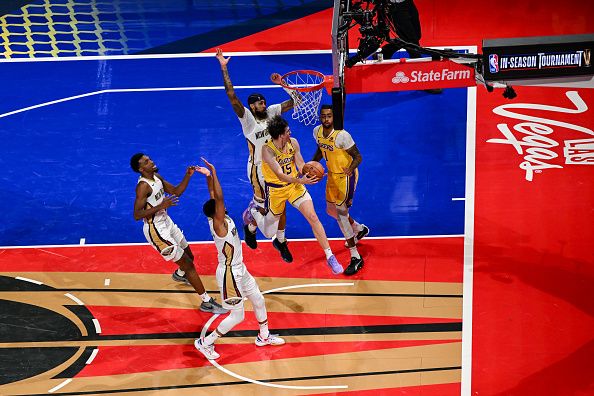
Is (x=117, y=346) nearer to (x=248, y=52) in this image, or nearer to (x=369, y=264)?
(x=369, y=264)

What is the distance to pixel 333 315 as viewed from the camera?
11000mm

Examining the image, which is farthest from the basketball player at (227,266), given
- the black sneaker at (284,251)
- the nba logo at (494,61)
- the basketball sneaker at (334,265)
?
the nba logo at (494,61)

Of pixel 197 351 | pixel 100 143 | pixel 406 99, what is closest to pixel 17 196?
pixel 100 143

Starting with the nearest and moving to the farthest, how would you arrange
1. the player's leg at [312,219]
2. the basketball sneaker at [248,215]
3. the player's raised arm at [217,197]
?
the player's raised arm at [217,197], the player's leg at [312,219], the basketball sneaker at [248,215]

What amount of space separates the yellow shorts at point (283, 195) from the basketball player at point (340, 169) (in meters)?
0.36

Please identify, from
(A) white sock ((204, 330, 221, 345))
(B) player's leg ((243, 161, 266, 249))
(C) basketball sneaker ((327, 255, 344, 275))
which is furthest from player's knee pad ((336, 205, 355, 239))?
(A) white sock ((204, 330, 221, 345))

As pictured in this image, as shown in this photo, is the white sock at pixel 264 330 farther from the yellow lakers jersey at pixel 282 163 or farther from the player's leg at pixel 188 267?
the yellow lakers jersey at pixel 282 163

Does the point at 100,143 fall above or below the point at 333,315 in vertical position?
above

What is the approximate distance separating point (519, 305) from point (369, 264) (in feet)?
6.20

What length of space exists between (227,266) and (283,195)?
5.16 feet

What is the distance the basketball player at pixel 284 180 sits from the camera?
10945 millimetres

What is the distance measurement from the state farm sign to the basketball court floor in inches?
94.5

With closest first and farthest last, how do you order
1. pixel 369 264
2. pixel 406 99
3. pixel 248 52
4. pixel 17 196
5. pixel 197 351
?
1. pixel 197 351
2. pixel 369 264
3. pixel 17 196
4. pixel 406 99
5. pixel 248 52

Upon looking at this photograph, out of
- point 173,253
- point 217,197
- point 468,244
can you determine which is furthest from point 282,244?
point 468,244
